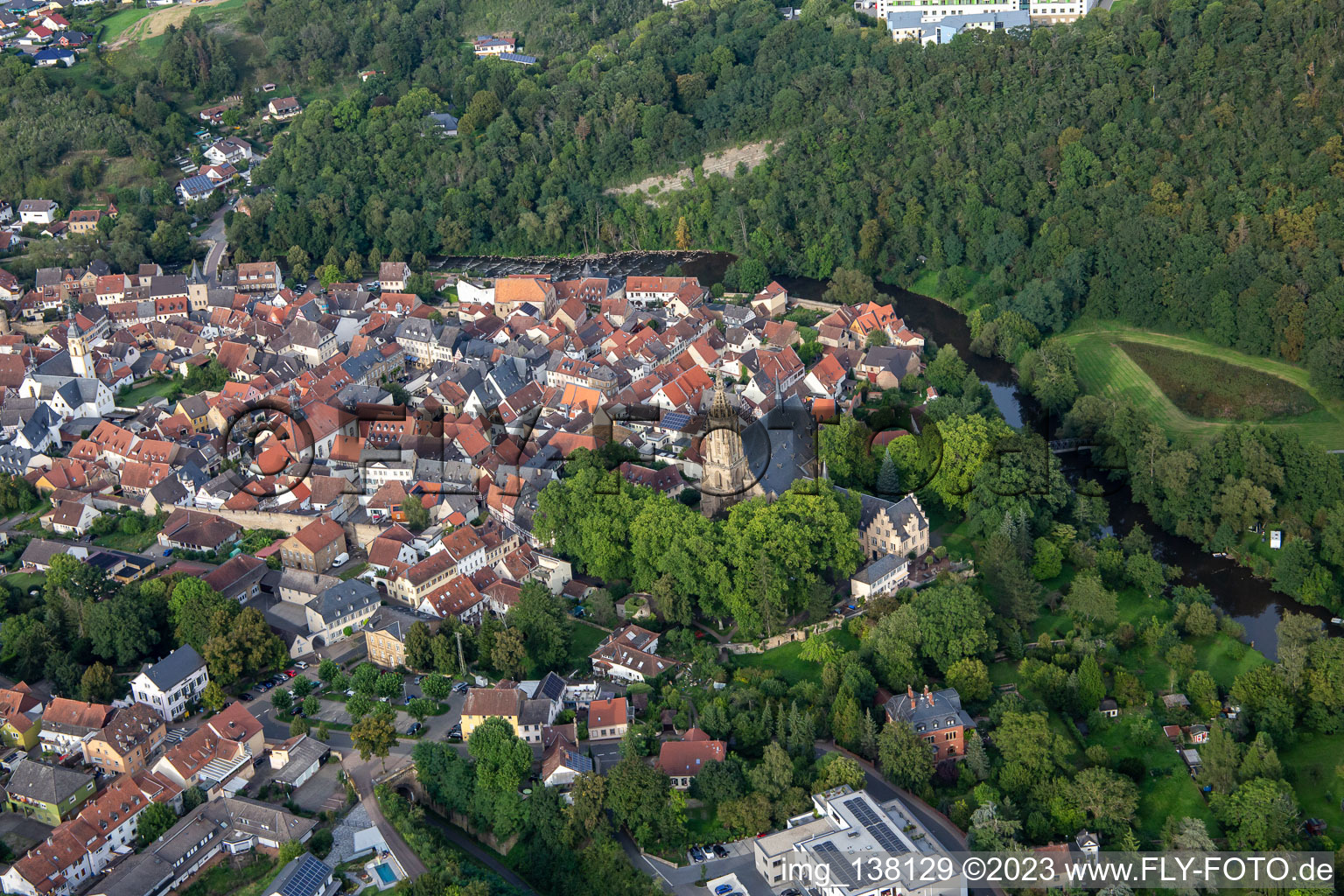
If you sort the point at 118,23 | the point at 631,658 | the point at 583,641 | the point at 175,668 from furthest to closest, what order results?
the point at 118,23, the point at 583,641, the point at 631,658, the point at 175,668

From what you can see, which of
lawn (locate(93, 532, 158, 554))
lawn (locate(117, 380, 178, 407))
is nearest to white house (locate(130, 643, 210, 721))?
lawn (locate(93, 532, 158, 554))

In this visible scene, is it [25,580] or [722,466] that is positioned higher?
[722,466]

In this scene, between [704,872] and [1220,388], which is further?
[1220,388]

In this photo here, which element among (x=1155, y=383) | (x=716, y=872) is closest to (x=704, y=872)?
(x=716, y=872)

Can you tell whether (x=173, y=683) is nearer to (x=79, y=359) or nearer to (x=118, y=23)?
(x=79, y=359)

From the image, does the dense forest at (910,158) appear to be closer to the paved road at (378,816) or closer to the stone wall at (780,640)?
the stone wall at (780,640)

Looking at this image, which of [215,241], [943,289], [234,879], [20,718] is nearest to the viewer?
[234,879]

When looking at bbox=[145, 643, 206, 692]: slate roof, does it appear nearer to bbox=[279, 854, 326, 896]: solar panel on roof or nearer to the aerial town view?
the aerial town view

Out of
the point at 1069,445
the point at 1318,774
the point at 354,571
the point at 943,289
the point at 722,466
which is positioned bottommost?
the point at 1318,774
